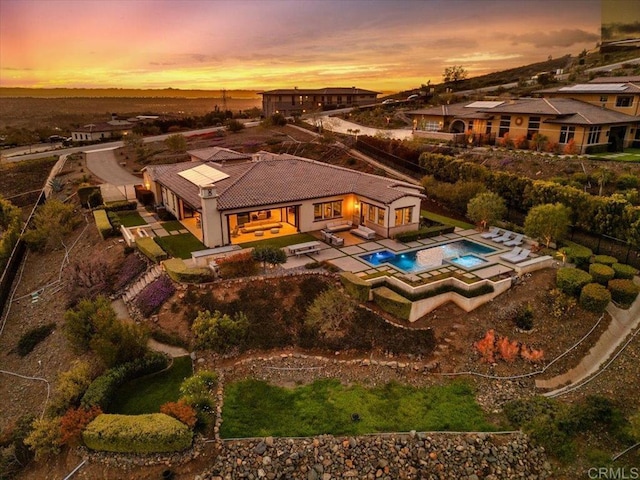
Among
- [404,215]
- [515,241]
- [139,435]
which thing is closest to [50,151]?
[404,215]

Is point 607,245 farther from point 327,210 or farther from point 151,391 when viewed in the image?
point 151,391

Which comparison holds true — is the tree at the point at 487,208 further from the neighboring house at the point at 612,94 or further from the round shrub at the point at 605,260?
the neighboring house at the point at 612,94

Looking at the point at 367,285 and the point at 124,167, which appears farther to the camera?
the point at 124,167

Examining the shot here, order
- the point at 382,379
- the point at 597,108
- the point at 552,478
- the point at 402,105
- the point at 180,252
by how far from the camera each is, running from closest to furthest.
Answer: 1. the point at 552,478
2. the point at 382,379
3. the point at 180,252
4. the point at 597,108
5. the point at 402,105

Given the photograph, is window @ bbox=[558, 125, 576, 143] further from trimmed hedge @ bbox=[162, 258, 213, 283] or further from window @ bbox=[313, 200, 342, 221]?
trimmed hedge @ bbox=[162, 258, 213, 283]

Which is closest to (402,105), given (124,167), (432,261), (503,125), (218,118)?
(503,125)

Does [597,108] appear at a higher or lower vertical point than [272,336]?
higher

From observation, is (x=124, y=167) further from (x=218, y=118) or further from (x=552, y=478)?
(x=552, y=478)

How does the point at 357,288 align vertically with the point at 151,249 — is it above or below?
below
